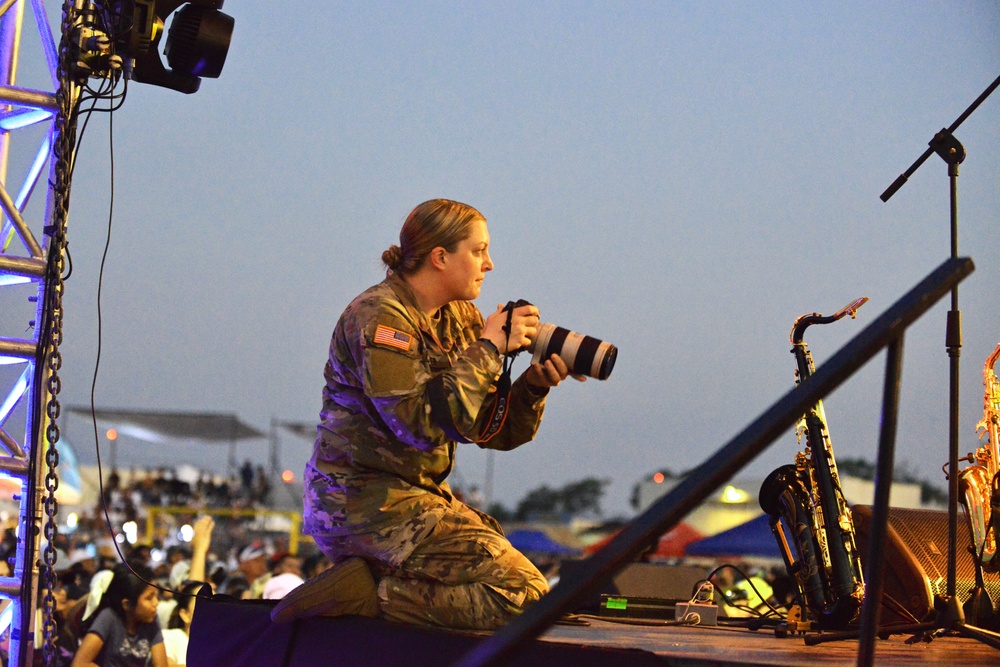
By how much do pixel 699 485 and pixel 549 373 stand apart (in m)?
1.65

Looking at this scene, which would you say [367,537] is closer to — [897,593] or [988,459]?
[897,593]

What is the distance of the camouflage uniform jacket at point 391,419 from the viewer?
3256 mm

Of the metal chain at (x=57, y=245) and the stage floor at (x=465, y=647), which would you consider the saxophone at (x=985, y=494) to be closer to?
the stage floor at (x=465, y=647)

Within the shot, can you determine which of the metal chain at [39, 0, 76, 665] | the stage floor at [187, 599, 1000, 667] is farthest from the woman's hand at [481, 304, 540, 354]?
the metal chain at [39, 0, 76, 665]

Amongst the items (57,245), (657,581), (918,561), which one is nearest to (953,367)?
(918,561)

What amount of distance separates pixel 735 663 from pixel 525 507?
88.5 meters

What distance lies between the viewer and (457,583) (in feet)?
10.9

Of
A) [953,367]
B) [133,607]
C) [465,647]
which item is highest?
[953,367]

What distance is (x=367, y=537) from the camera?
3395 mm

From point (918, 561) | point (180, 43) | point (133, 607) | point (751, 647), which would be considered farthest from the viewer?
point (133, 607)

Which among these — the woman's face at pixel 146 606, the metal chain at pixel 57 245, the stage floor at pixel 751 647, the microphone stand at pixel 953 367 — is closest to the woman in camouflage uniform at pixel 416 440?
the stage floor at pixel 751 647

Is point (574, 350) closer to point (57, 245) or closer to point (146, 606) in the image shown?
point (57, 245)

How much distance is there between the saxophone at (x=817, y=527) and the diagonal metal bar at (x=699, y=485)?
2.40m

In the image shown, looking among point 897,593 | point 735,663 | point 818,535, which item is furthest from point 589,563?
point 897,593
